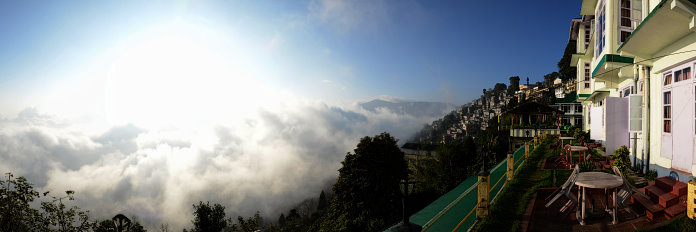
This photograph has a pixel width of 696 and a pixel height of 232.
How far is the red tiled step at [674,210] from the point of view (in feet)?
15.2

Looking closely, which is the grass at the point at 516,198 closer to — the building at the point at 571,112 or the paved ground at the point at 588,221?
the paved ground at the point at 588,221

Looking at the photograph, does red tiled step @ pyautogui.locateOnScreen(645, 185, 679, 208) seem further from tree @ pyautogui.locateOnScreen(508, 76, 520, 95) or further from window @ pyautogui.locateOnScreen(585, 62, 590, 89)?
tree @ pyautogui.locateOnScreen(508, 76, 520, 95)

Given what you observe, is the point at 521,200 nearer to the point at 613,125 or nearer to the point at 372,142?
the point at 613,125

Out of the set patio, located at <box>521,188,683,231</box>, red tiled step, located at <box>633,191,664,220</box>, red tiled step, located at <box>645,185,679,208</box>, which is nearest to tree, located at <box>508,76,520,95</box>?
red tiled step, located at <box>645,185,679,208</box>

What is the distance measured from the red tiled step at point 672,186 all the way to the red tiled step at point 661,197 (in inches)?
3.0

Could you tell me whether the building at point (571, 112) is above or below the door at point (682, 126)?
above

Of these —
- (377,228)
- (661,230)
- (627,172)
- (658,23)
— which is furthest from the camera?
(377,228)

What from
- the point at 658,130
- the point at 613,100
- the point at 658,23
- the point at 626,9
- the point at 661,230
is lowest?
the point at 661,230

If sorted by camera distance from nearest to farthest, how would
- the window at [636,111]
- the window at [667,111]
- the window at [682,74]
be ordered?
the window at [682,74]
the window at [667,111]
the window at [636,111]

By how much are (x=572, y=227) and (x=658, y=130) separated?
433 centimetres

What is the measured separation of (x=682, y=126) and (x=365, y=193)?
966 inches

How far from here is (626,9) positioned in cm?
990

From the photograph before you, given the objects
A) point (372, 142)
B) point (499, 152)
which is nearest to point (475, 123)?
point (499, 152)

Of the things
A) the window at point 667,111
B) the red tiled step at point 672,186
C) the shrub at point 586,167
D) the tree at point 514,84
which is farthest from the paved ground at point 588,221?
the tree at point 514,84
